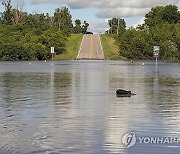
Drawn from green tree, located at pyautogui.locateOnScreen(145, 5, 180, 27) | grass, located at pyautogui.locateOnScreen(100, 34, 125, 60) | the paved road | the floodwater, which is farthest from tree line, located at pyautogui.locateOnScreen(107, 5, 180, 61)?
the floodwater

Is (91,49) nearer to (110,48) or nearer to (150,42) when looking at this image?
(110,48)

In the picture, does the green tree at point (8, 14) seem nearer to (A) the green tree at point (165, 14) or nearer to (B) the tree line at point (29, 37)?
(B) the tree line at point (29, 37)

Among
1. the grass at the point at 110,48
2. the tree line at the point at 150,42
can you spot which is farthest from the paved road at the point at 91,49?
the tree line at the point at 150,42

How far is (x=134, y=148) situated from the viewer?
9938 millimetres

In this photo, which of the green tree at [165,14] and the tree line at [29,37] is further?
the green tree at [165,14]

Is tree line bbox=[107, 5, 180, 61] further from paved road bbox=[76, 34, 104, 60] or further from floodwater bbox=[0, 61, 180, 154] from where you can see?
floodwater bbox=[0, 61, 180, 154]

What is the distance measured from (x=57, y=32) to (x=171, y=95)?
3345 inches

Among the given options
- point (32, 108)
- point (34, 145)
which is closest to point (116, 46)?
point (32, 108)

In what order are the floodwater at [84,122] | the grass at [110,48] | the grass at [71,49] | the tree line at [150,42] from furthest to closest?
the grass at [71,49], the grass at [110,48], the tree line at [150,42], the floodwater at [84,122]

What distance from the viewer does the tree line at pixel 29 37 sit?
3541 inches

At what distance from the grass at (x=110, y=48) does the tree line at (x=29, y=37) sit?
28.3 feet

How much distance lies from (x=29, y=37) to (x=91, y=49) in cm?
1363

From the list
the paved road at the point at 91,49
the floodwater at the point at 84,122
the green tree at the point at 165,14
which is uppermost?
the green tree at the point at 165,14

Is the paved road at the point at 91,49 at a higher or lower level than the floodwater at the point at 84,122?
higher
